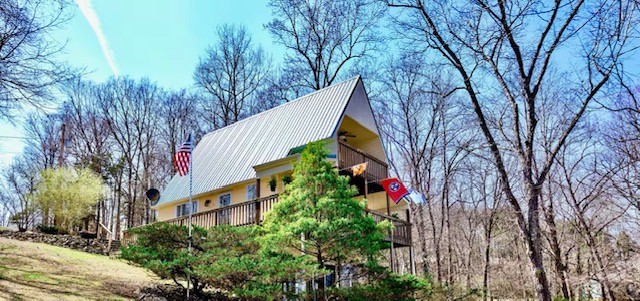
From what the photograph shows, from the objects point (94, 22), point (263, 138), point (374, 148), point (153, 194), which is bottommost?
point (153, 194)

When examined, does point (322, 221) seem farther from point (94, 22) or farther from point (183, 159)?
point (94, 22)

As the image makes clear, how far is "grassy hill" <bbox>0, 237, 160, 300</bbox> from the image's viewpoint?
11.2 meters

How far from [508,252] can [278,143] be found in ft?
68.4

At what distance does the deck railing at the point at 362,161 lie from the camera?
15820 mm

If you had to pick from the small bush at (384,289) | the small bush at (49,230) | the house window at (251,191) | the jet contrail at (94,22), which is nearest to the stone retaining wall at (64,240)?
the small bush at (49,230)

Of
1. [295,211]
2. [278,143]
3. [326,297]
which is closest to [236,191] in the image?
[278,143]

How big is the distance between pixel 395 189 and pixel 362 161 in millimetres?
1816

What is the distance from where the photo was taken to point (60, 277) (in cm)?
1317

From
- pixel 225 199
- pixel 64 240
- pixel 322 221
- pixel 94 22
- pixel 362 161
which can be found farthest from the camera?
pixel 64 240

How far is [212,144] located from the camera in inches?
909

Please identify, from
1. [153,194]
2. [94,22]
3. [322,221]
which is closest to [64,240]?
[153,194]

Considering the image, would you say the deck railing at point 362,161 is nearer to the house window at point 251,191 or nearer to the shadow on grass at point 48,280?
the house window at point 251,191

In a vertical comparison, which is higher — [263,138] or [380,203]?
[263,138]

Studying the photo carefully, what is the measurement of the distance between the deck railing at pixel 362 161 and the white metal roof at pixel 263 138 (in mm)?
832
